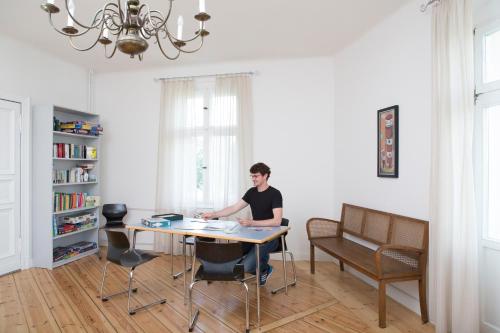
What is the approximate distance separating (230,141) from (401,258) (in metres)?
2.78

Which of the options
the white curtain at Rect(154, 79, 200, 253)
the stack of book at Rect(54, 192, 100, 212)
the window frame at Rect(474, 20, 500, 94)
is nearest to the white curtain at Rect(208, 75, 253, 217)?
the white curtain at Rect(154, 79, 200, 253)

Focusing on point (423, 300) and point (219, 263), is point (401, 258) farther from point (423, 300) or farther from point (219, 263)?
point (219, 263)

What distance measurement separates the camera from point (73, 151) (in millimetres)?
4430

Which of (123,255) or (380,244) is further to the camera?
(380,244)

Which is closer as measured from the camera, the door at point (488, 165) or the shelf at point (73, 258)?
the door at point (488, 165)

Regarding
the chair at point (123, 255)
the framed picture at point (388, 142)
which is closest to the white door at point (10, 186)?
the chair at point (123, 255)

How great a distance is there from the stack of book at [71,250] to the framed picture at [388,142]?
173 inches

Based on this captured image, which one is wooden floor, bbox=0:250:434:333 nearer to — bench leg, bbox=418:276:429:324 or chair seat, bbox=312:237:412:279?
bench leg, bbox=418:276:429:324

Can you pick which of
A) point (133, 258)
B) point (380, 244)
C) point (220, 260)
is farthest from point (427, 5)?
point (133, 258)

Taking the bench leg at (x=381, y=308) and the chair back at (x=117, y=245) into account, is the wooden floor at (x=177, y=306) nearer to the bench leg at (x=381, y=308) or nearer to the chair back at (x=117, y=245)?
the bench leg at (x=381, y=308)

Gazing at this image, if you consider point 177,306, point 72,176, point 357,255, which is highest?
point 72,176

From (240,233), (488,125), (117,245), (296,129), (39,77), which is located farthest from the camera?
(296,129)

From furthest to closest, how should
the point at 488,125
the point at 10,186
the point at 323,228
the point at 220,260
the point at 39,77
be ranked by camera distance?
the point at 39,77 → the point at 323,228 → the point at 10,186 → the point at 220,260 → the point at 488,125

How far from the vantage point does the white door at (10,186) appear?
3785 millimetres
